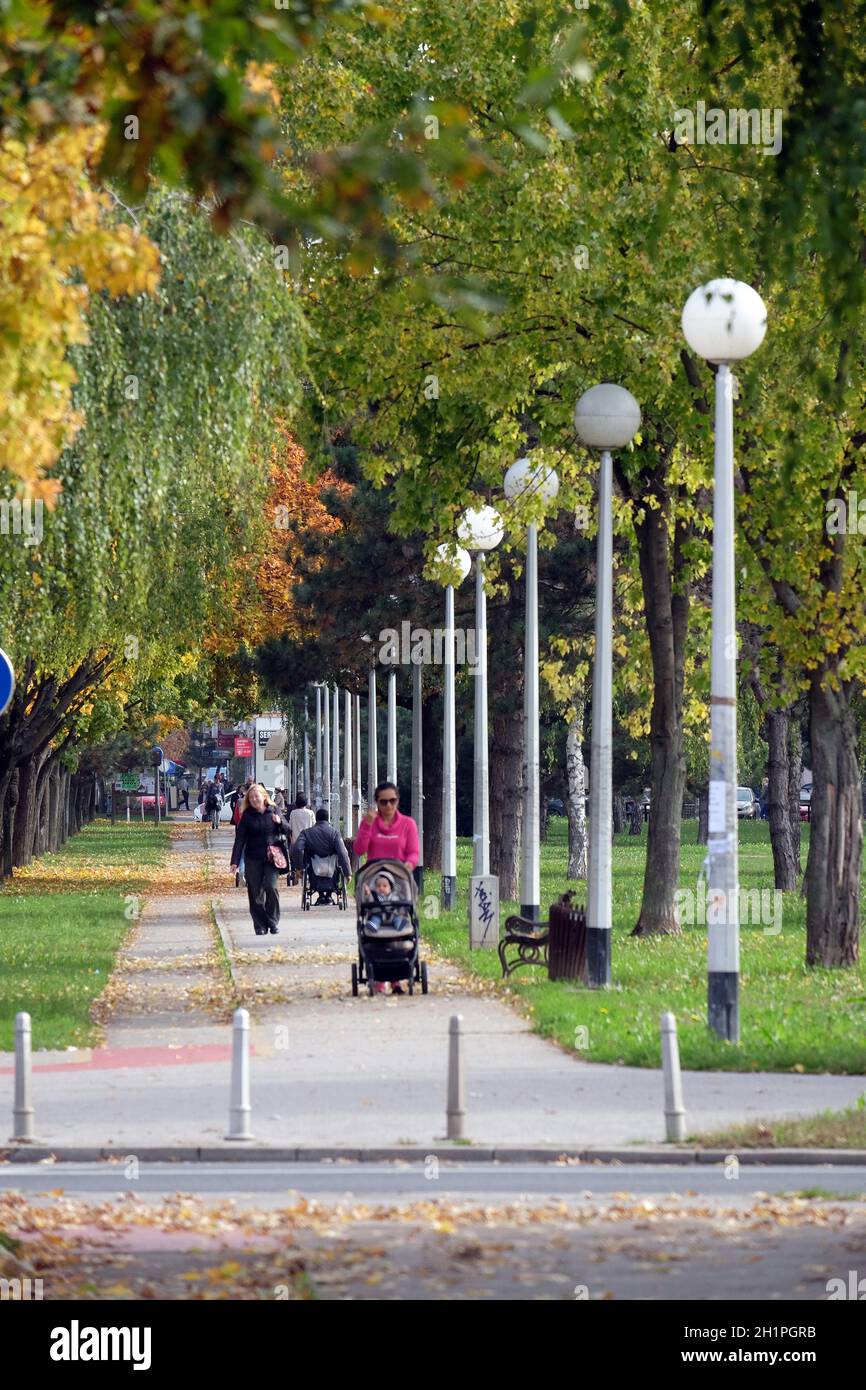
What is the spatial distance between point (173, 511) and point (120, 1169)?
42.1 feet

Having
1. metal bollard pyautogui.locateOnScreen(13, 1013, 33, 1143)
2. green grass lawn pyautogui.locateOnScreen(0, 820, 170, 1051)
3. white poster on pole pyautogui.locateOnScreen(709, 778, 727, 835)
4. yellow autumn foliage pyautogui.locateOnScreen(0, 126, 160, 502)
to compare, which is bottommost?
green grass lawn pyautogui.locateOnScreen(0, 820, 170, 1051)

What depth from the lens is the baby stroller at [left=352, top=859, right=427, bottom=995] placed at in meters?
22.3

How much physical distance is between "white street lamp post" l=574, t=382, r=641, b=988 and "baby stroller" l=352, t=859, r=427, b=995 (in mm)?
1637

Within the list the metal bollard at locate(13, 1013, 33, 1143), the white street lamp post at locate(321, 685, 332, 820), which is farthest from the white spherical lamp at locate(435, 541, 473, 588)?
the white street lamp post at locate(321, 685, 332, 820)

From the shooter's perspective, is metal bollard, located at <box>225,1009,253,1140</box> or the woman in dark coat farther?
the woman in dark coat

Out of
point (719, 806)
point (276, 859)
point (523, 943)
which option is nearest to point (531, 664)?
point (276, 859)

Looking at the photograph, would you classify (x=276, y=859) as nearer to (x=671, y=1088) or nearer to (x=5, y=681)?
→ (x=5, y=681)

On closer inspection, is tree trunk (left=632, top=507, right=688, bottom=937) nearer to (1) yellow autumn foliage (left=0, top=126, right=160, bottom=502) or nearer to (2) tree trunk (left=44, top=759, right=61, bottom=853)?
(1) yellow autumn foliage (left=0, top=126, right=160, bottom=502)

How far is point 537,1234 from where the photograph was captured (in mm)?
10359

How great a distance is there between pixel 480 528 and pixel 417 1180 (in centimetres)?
1681

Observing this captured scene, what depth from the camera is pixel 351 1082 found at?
1627cm

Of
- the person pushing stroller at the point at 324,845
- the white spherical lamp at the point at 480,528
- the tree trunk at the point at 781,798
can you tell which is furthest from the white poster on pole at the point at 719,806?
the tree trunk at the point at 781,798
